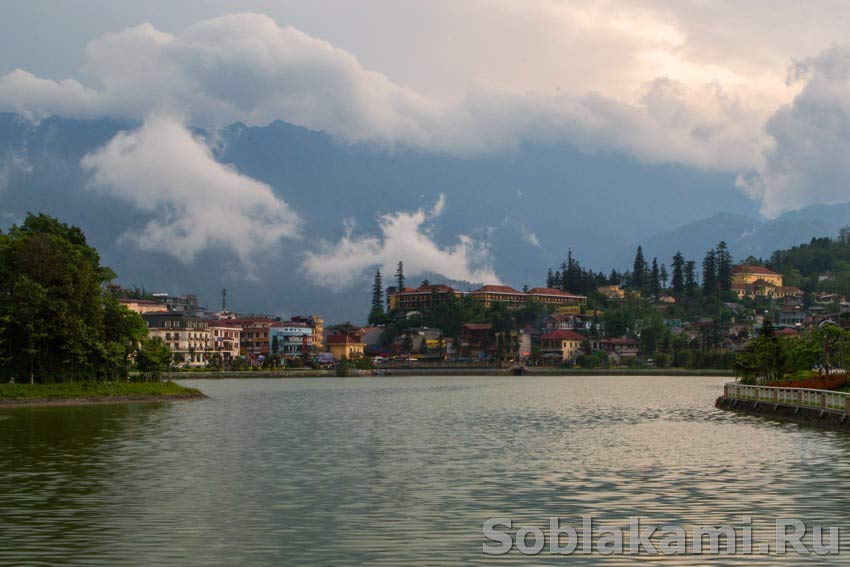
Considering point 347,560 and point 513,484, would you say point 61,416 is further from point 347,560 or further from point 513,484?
point 347,560

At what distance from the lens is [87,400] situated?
8850 centimetres

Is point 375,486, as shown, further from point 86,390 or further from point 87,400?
point 86,390

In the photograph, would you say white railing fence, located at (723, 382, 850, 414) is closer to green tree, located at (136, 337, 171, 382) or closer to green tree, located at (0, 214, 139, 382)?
green tree, located at (0, 214, 139, 382)

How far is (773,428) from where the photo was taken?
202 feet

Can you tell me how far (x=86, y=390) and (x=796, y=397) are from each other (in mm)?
60606

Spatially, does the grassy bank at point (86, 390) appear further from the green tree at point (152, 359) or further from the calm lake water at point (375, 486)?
the calm lake water at point (375, 486)

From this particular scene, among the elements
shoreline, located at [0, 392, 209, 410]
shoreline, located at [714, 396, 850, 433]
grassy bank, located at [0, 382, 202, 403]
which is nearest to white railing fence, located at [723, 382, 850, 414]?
shoreline, located at [714, 396, 850, 433]

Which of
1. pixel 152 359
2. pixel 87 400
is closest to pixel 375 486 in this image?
pixel 87 400

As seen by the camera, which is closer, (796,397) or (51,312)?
(796,397)

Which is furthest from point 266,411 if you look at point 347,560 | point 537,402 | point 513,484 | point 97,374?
point 347,560

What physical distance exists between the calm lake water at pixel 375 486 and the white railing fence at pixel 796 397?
8.97ft

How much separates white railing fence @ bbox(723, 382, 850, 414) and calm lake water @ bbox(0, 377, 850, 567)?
8.97 ft

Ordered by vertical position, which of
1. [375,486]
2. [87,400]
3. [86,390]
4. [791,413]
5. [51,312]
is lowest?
[375,486]

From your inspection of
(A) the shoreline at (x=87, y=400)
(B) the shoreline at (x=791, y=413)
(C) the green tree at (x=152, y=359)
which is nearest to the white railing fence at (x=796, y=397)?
(B) the shoreline at (x=791, y=413)
